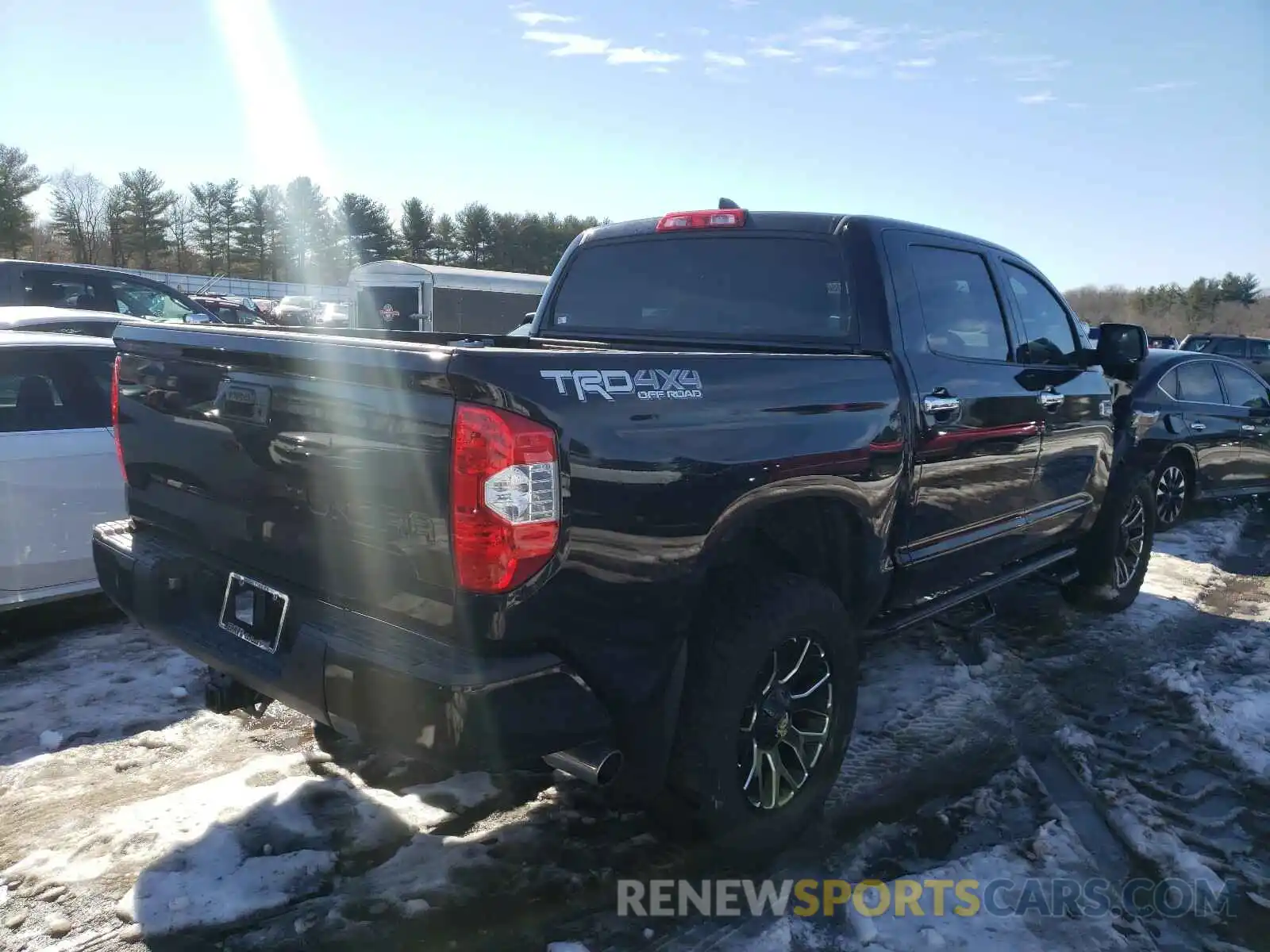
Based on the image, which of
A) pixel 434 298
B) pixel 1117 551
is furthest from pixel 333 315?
pixel 1117 551

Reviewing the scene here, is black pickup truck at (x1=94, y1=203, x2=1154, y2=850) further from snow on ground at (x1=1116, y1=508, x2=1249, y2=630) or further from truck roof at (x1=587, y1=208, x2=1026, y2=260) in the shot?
snow on ground at (x1=1116, y1=508, x2=1249, y2=630)

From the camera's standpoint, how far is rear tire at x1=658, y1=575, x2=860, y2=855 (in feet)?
8.49

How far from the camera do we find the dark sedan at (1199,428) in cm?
745

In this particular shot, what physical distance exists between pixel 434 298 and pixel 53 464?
623 inches

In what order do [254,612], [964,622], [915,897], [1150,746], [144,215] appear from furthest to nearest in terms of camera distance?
[144,215] < [964,622] < [1150,746] < [915,897] < [254,612]

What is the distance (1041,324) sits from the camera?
466 centimetres

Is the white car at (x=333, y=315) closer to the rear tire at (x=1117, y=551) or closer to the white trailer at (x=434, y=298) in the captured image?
the white trailer at (x=434, y=298)

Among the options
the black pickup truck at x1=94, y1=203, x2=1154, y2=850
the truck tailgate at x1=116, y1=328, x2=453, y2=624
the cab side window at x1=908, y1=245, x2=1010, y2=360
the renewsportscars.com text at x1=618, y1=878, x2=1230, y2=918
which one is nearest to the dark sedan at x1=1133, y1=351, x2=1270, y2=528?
the cab side window at x1=908, y1=245, x2=1010, y2=360

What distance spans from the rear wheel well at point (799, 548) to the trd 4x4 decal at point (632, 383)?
1.58 feet

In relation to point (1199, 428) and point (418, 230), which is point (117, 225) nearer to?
point (418, 230)

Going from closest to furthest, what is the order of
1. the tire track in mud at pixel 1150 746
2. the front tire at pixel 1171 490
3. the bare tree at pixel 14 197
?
1. the tire track in mud at pixel 1150 746
2. the front tire at pixel 1171 490
3. the bare tree at pixel 14 197

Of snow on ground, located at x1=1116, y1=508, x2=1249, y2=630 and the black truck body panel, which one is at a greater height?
the black truck body panel

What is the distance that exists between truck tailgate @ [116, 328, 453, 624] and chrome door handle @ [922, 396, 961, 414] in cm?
201

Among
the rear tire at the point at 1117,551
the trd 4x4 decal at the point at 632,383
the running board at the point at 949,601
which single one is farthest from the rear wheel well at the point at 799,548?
the rear tire at the point at 1117,551
